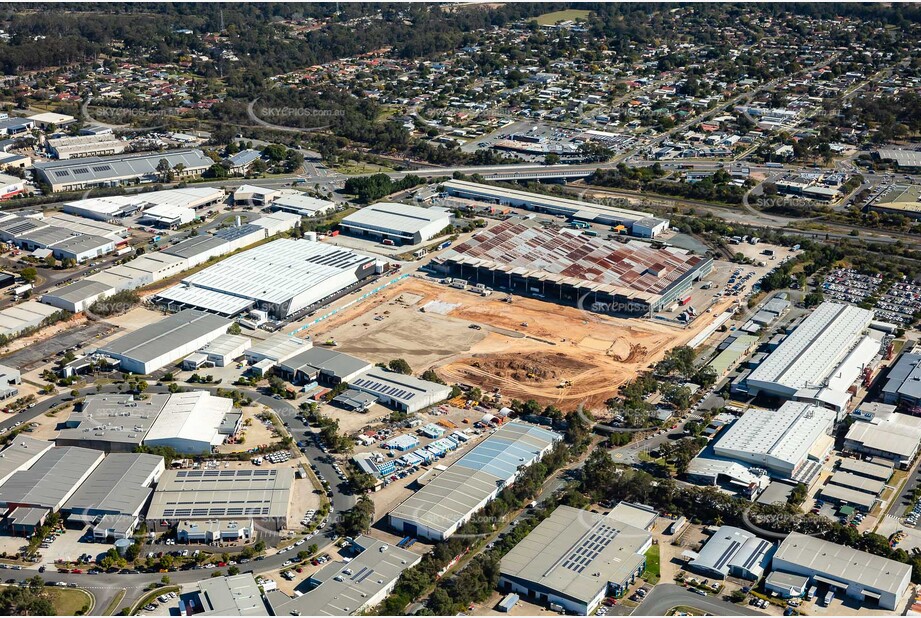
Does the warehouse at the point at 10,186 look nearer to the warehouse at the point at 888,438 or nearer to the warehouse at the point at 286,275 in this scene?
the warehouse at the point at 286,275

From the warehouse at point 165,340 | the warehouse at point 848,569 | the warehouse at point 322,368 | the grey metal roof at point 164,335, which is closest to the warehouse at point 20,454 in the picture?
the warehouse at point 165,340

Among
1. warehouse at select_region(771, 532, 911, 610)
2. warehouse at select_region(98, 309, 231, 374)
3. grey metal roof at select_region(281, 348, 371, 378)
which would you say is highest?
warehouse at select_region(98, 309, 231, 374)

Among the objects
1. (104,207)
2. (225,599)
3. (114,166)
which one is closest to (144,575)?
(225,599)

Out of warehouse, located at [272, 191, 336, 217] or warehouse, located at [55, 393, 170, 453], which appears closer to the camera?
warehouse, located at [55, 393, 170, 453]

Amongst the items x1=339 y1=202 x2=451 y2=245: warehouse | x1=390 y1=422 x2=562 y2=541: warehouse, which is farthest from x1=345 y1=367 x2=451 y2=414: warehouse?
x1=339 y1=202 x2=451 y2=245: warehouse

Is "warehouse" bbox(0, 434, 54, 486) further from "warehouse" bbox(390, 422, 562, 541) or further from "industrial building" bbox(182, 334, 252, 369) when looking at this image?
"warehouse" bbox(390, 422, 562, 541)

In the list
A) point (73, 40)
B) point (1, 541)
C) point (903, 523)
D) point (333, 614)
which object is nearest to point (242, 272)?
point (1, 541)

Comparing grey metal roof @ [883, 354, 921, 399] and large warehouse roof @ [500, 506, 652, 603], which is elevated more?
large warehouse roof @ [500, 506, 652, 603]
